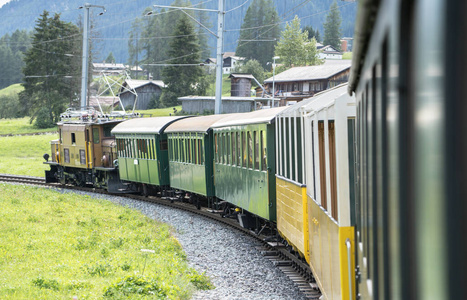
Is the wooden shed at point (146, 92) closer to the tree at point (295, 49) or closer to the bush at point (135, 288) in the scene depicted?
the tree at point (295, 49)

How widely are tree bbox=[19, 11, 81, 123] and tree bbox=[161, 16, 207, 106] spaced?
11078mm

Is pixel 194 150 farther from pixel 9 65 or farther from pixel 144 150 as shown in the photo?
pixel 9 65

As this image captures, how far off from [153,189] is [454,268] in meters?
24.6

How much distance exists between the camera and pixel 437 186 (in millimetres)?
1189

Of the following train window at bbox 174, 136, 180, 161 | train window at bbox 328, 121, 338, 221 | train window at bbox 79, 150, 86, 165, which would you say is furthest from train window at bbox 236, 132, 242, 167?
train window at bbox 79, 150, 86, 165

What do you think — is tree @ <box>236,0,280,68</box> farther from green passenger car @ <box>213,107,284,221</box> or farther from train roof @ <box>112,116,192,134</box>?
green passenger car @ <box>213,107,284,221</box>

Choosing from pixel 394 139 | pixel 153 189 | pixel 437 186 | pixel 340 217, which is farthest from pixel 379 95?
pixel 153 189

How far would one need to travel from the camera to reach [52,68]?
8131 cm

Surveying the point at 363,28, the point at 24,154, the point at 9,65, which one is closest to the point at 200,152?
the point at 363,28

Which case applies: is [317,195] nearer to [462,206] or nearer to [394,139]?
[394,139]

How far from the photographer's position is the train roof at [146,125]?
23094 millimetres

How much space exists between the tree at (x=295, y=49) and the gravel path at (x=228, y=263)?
78984 mm

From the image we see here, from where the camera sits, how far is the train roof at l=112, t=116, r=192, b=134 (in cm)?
2309

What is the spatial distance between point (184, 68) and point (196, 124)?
63.3 meters
